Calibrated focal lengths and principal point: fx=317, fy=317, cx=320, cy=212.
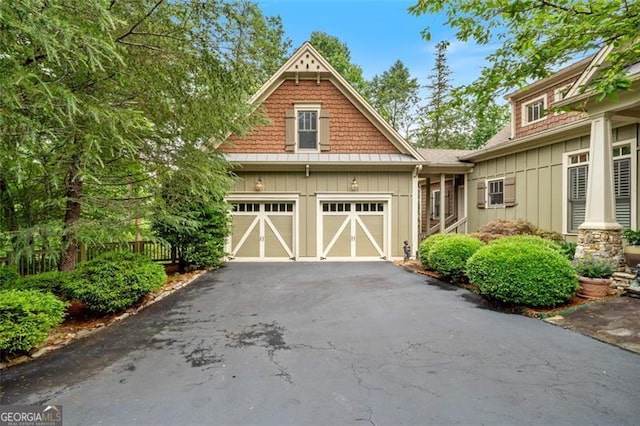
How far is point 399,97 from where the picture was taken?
25.8m

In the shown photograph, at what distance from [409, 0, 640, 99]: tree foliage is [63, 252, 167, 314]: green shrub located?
5568 millimetres

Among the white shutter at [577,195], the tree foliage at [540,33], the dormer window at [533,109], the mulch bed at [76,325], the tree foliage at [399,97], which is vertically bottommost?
the mulch bed at [76,325]

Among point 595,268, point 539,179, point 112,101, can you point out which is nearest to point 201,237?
point 112,101

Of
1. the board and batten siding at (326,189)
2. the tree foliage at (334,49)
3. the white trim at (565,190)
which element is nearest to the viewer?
the white trim at (565,190)

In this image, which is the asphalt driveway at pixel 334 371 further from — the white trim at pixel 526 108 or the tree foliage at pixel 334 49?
the tree foliage at pixel 334 49

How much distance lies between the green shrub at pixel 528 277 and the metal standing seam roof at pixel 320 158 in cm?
543

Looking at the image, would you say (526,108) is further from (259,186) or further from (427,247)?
(259,186)

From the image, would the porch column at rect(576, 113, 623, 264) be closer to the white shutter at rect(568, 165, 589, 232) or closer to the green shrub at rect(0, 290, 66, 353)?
the white shutter at rect(568, 165, 589, 232)

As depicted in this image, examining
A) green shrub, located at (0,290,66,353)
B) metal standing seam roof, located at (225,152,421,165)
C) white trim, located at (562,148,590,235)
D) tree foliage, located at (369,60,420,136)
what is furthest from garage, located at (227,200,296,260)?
tree foliage, located at (369,60,420,136)

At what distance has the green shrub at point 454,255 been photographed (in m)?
7.17

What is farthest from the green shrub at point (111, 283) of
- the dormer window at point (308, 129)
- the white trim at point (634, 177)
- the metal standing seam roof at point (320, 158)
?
the white trim at point (634, 177)

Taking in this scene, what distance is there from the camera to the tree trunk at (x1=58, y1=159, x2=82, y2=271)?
497 cm

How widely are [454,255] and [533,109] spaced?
735 cm

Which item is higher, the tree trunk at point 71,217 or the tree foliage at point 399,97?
the tree foliage at point 399,97
